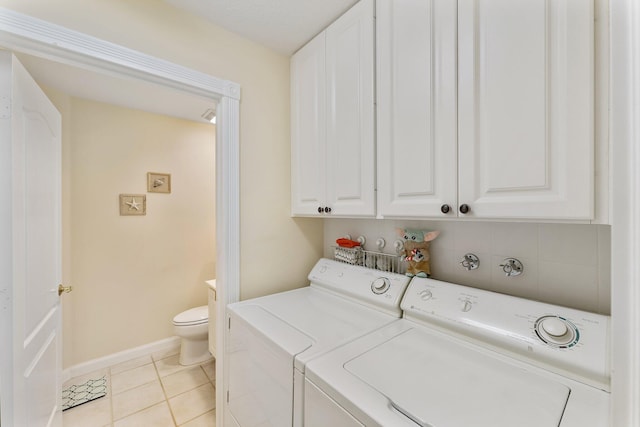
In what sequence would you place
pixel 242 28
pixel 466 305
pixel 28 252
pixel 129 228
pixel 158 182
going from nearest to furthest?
1. pixel 466 305
2. pixel 28 252
3. pixel 242 28
4. pixel 129 228
5. pixel 158 182

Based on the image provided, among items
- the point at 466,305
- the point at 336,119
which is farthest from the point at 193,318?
the point at 466,305

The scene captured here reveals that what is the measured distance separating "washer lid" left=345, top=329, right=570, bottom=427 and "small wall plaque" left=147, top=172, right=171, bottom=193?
2.60 meters

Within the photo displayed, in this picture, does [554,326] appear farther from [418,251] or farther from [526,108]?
[526,108]

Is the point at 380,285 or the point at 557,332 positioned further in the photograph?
the point at 380,285

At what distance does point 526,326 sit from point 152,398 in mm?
2492

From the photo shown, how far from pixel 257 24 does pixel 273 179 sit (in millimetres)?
887

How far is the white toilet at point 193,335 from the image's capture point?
232 cm

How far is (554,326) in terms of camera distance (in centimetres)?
82

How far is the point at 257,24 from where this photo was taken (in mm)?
1469

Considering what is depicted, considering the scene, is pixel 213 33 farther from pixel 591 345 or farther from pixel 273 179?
pixel 591 345

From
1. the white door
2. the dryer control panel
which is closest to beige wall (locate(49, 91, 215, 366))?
the white door

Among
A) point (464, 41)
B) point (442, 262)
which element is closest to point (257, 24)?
point (464, 41)

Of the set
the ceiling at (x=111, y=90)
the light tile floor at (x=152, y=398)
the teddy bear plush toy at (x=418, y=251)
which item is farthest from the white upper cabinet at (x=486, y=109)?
the light tile floor at (x=152, y=398)

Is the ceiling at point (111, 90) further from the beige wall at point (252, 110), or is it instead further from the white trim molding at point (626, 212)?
the white trim molding at point (626, 212)
